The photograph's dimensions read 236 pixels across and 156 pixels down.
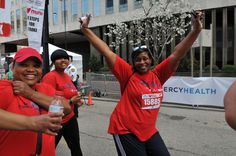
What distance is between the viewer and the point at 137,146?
344 cm

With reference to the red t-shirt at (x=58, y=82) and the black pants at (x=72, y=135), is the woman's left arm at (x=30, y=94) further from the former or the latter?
the black pants at (x=72, y=135)

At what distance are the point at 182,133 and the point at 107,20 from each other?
36785 millimetres

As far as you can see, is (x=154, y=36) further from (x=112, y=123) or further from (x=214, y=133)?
(x=112, y=123)

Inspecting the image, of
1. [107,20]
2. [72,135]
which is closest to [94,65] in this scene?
[107,20]

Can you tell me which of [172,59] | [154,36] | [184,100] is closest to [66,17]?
[154,36]

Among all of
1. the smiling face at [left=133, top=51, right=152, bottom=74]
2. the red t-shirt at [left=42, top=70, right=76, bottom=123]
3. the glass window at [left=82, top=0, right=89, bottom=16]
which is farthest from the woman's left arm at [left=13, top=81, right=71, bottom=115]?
the glass window at [left=82, top=0, right=89, bottom=16]

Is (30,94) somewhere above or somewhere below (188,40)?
below

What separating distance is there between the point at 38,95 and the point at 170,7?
2774 centimetres

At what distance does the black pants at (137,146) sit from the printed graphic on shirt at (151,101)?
1.08ft

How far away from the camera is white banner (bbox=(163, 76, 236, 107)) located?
11.4 meters

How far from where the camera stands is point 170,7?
28.9m

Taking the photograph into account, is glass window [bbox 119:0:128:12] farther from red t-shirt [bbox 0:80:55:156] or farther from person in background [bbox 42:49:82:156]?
red t-shirt [bbox 0:80:55:156]

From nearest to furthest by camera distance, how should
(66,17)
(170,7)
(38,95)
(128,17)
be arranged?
(38,95) → (170,7) → (128,17) → (66,17)

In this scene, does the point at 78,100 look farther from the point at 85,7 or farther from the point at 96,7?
the point at 85,7
